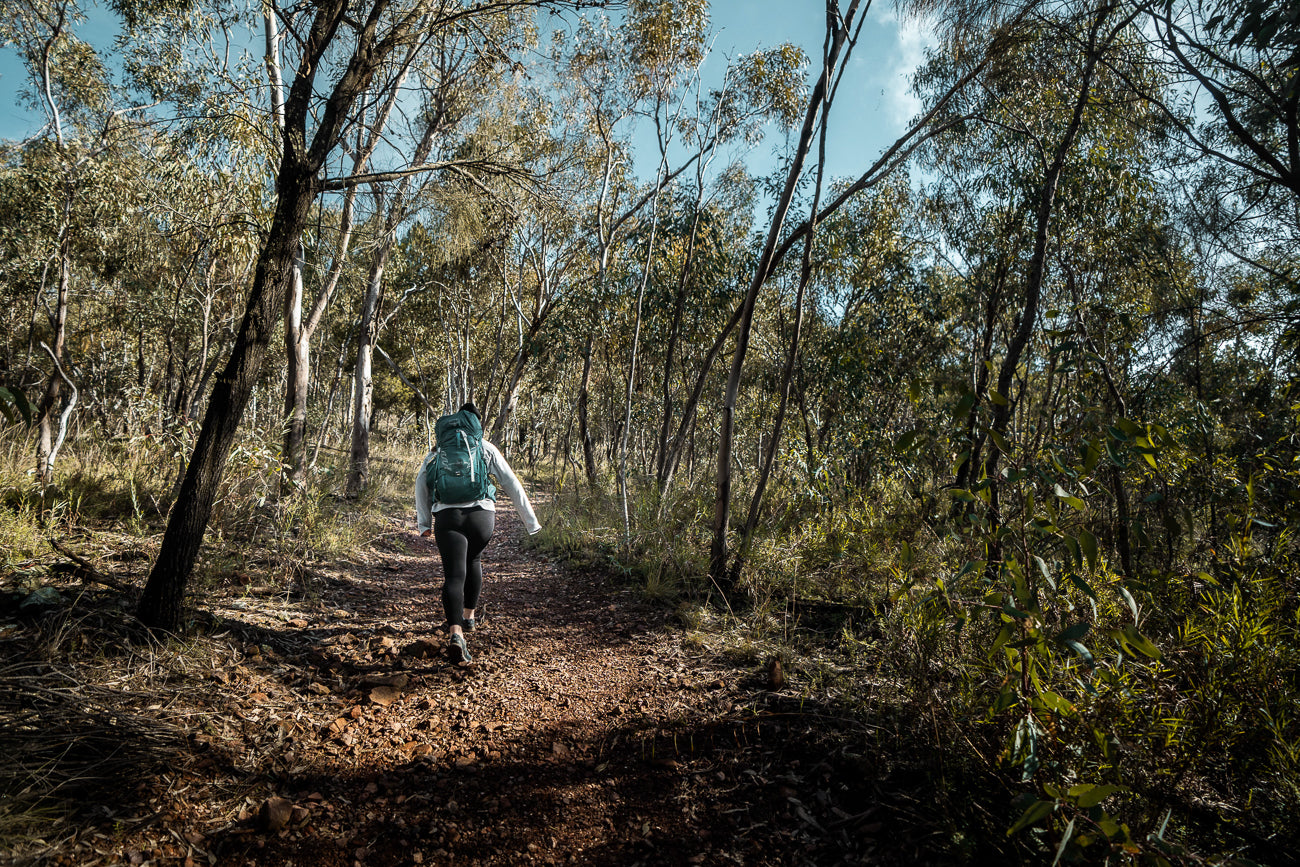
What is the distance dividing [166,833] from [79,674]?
1108 millimetres

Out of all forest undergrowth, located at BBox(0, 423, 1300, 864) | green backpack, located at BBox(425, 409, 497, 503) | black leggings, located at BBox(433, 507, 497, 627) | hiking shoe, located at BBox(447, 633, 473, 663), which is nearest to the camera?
forest undergrowth, located at BBox(0, 423, 1300, 864)

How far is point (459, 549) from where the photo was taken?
3668 mm

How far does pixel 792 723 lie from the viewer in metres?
2.73

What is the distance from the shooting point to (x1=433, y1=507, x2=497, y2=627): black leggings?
357cm

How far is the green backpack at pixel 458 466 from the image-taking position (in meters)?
3.70

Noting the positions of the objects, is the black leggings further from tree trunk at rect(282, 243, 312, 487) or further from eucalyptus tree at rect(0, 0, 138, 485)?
eucalyptus tree at rect(0, 0, 138, 485)

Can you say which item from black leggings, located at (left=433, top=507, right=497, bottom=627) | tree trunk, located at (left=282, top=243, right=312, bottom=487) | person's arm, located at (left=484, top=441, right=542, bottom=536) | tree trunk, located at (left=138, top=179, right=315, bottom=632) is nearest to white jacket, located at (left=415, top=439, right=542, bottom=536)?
person's arm, located at (left=484, top=441, right=542, bottom=536)

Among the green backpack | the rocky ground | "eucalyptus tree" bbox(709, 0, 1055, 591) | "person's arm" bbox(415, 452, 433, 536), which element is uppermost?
"eucalyptus tree" bbox(709, 0, 1055, 591)

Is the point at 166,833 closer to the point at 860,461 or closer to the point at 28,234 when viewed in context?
the point at 860,461

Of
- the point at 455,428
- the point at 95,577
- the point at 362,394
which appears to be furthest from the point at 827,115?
the point at 362,394

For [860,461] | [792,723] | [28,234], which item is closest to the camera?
[792,723]

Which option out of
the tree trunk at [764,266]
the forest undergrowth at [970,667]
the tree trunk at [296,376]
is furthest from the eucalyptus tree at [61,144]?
the tree trunk at [764,266]

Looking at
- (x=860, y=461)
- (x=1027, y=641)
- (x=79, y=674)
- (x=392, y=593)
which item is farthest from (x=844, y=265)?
(x=79, y=674)

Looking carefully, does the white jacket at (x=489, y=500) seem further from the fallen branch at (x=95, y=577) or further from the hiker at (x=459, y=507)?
the fallen branch at (x=95, y=577)
